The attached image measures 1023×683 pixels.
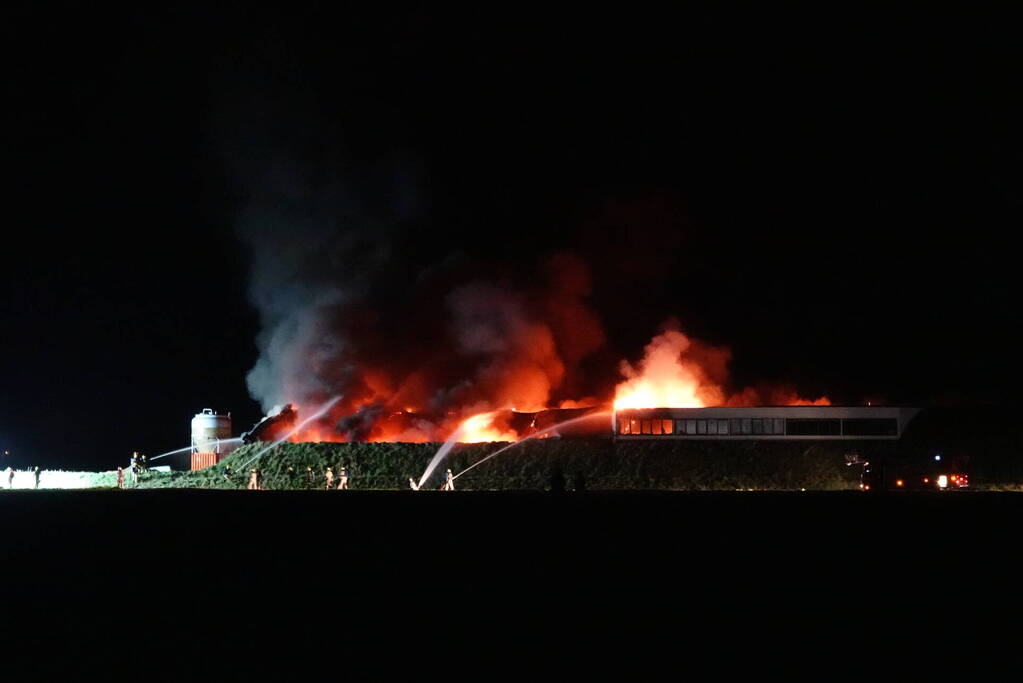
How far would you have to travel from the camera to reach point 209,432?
73.9 metres

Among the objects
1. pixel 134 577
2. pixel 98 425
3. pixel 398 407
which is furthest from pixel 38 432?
pixel 134 577

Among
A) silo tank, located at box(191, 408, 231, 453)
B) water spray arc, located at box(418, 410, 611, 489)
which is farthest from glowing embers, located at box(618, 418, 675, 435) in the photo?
silo tank, located at box(191, 408, 231, 453)

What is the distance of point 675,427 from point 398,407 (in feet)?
65.4

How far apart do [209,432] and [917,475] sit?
48.8 m

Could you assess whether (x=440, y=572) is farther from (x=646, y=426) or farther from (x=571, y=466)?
(x=646, y=426)

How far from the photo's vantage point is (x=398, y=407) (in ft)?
220

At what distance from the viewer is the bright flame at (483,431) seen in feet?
202

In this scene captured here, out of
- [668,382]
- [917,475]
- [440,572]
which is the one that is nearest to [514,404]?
[668,382]

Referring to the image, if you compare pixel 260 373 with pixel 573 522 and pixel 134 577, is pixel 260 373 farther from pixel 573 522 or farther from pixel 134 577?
pixel 134 577

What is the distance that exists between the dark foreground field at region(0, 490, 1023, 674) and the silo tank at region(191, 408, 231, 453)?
44851 millimetres

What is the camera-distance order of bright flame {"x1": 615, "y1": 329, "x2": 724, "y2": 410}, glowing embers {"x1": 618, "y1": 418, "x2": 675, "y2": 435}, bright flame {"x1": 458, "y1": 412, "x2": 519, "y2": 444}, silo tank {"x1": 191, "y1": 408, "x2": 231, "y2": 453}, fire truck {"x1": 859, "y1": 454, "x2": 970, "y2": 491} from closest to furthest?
fire truck {"x1": 859, "y1": 454, "x2": 970, "y2": 491} → glowing embers {"x1": 618, "y1": 418, "x2": 675, "y2": 435} → bright flame {"x1": 458, "y1": 412, "x2": 519, "y2": 444} → bright flame {"x1": 615, "y1": 329, "x2": 724, "y2": 410} → silo tank {"x1": 191, "y1": 408, "x2": 231, "y2": 453}

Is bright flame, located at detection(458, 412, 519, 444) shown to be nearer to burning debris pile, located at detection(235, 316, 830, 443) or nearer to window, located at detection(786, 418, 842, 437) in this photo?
burning debris pile, located at detection(235, 316, 830, 443)

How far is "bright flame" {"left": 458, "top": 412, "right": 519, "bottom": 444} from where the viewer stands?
6153 cm

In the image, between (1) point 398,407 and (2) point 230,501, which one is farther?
(1) point 398,407
